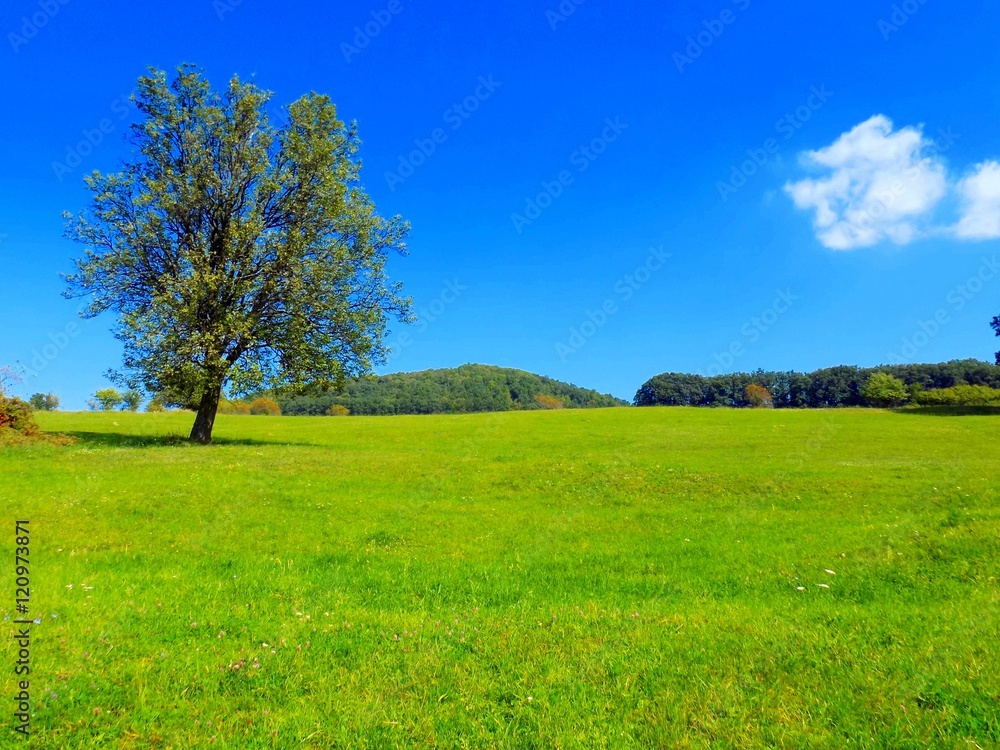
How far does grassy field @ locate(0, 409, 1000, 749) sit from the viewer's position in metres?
5.66

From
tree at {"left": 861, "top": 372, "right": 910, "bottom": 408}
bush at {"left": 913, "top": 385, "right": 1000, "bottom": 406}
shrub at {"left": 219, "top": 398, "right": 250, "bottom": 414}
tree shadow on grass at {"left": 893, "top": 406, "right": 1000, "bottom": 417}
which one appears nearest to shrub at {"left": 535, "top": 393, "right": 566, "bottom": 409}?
tree at {"left": 861, "top": 372, "right": 910, "bottom": 408}

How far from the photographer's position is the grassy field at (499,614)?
566cm

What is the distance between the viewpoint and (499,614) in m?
8.72

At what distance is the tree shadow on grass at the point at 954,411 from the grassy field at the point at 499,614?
A: 65682 millimetres

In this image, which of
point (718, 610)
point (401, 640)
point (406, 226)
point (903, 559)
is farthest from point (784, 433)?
point (401, 640)

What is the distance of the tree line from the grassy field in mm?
139360

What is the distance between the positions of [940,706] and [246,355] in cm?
3628

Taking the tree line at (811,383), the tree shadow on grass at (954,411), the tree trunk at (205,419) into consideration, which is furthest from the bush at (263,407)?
the tree line at (811,383)

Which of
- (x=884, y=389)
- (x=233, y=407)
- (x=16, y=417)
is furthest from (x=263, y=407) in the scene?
(x=884, y=389)

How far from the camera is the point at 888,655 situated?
23.5 feet

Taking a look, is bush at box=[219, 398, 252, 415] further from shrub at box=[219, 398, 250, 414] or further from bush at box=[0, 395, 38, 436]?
bush at box=[0, 395, 38, 436]

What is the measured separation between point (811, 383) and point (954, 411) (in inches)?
3883

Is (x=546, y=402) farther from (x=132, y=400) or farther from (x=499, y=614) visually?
(x=499, y=614)

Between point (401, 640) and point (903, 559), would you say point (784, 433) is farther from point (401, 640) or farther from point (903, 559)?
point (401, 640)
